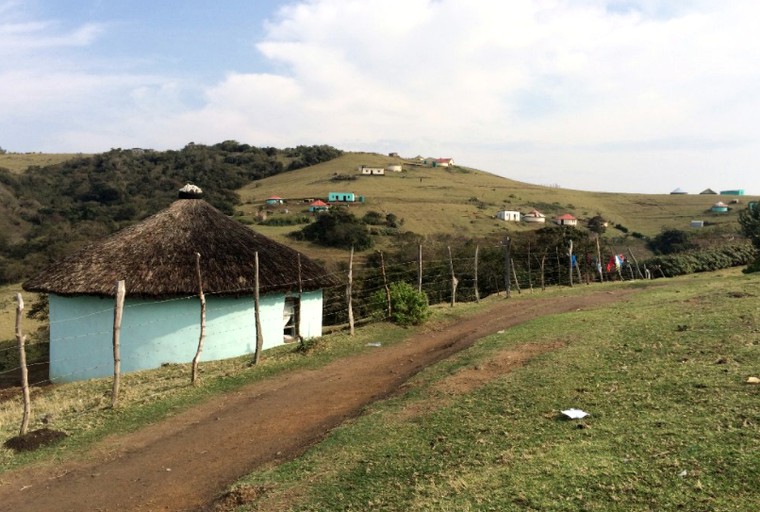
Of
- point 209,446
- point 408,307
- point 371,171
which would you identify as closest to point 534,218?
point 371,171

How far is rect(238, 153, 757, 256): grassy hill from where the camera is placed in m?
60.3

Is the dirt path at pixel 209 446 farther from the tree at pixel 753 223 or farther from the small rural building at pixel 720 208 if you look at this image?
the small rural building at pixel 720 208

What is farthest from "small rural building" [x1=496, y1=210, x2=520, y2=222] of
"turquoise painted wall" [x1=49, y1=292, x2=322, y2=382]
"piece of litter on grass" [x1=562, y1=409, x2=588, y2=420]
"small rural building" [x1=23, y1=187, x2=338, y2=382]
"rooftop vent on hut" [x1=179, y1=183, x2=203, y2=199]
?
"piece of litter on grass" [x1=562, y1=409, x2=588, y2=420]

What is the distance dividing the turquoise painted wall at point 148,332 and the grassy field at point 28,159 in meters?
86.9

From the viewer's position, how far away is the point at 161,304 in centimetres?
1432

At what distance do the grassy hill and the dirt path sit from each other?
37221 mm

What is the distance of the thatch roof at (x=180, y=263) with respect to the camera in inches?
568

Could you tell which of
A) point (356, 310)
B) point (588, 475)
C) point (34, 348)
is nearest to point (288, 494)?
point (588, 475)

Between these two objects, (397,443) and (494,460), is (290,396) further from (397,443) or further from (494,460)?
(494,460)

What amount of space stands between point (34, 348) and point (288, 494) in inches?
812

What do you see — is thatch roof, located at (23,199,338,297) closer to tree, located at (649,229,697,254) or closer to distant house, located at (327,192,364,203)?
tree, located at (649,229,697,254)

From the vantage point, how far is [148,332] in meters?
14.3

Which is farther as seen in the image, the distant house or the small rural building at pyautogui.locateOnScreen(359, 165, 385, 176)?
the small rural building at pyautogui.locateOnScreen(359, 165, 385, 176)

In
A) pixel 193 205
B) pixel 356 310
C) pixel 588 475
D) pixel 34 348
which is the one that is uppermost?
pixel 193 205
